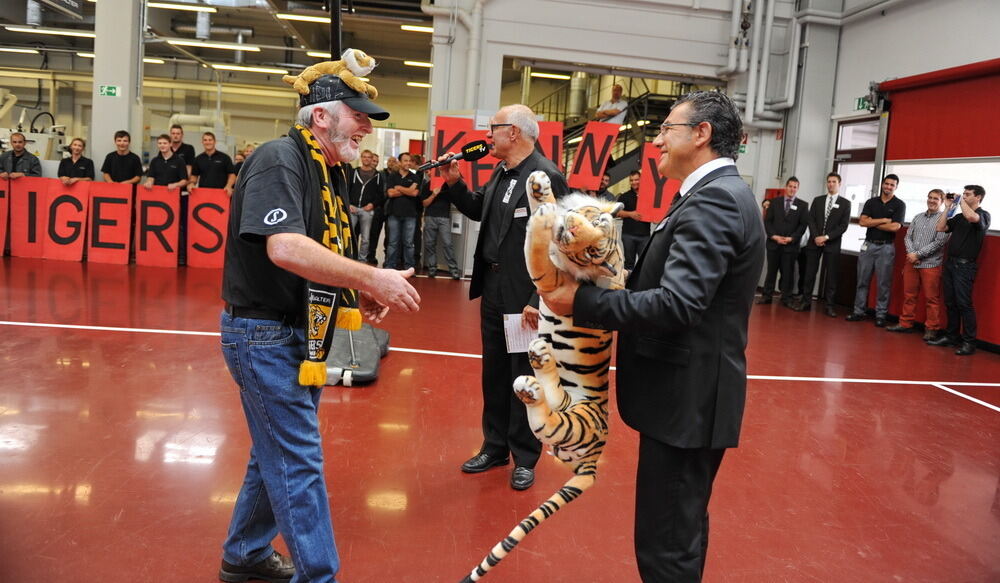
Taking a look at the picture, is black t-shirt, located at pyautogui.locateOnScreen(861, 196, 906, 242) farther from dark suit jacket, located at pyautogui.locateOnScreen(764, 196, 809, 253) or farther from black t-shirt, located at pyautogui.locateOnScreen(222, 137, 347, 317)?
black t-shirt, located at pyautogui.locateOnScreen(222, 137, 347, 317)

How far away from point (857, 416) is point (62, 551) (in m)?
4.93

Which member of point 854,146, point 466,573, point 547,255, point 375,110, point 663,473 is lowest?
point 466,573

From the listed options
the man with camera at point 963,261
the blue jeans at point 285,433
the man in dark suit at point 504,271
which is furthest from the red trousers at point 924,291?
the blue jeans at point 285,433

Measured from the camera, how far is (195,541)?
291cm

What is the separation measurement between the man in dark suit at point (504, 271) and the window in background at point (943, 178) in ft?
25.4

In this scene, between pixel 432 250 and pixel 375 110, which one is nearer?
pixel 375 110

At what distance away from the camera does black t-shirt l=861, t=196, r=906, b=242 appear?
1020cm

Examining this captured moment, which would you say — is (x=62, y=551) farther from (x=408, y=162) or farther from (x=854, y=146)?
(x=854, y=146)

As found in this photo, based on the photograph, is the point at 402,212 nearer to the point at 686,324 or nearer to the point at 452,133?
the point at 452,133

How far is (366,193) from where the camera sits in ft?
39.9

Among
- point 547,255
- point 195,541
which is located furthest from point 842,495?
point 195,541

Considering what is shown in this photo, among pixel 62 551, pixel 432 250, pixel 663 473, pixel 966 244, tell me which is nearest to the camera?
pixel 663 473

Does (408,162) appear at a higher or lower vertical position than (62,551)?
higher

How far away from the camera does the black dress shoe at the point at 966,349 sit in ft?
27.4
